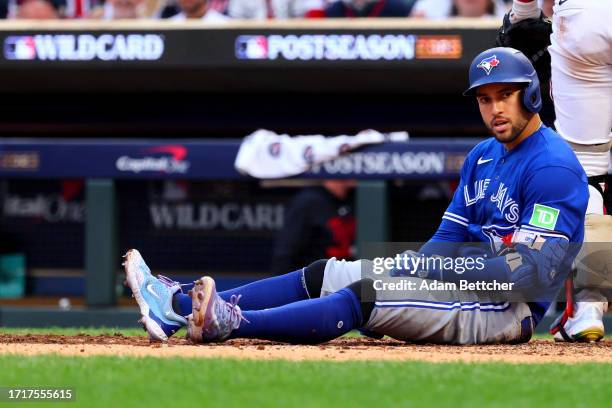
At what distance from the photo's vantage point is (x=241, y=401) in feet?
10.2

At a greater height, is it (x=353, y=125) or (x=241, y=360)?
(x=353, y=125)

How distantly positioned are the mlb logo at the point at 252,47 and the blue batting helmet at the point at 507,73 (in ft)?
12.0

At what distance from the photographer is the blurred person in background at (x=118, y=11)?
8.52 meters

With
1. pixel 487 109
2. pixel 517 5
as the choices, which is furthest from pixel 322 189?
pixel 487 109

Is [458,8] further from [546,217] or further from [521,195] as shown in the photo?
[546,217]

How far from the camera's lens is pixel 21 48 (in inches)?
324

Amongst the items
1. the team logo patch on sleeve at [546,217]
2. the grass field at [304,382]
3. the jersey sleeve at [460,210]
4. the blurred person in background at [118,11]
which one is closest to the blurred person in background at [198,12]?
the blurred person in background at [118,11]

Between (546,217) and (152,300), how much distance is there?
1.39 meters

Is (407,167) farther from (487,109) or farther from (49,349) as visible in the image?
(49,349)

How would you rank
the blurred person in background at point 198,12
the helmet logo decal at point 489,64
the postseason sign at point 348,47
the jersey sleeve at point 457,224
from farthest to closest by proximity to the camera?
the blurred person in background at point 198,12 < the postseason sign at point 348,47 < the jersey sleeve at point 457,224 < the helmet logo decal at point 489,64

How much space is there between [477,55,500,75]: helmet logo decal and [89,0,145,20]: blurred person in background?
4.43m

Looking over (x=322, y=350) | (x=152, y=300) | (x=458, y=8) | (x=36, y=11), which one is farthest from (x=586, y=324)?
(x=36, y=11)

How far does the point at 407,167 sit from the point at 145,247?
5.84 feet

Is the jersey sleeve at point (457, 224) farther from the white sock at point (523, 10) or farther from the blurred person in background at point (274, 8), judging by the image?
the blurred person in background at point (274, 8)
